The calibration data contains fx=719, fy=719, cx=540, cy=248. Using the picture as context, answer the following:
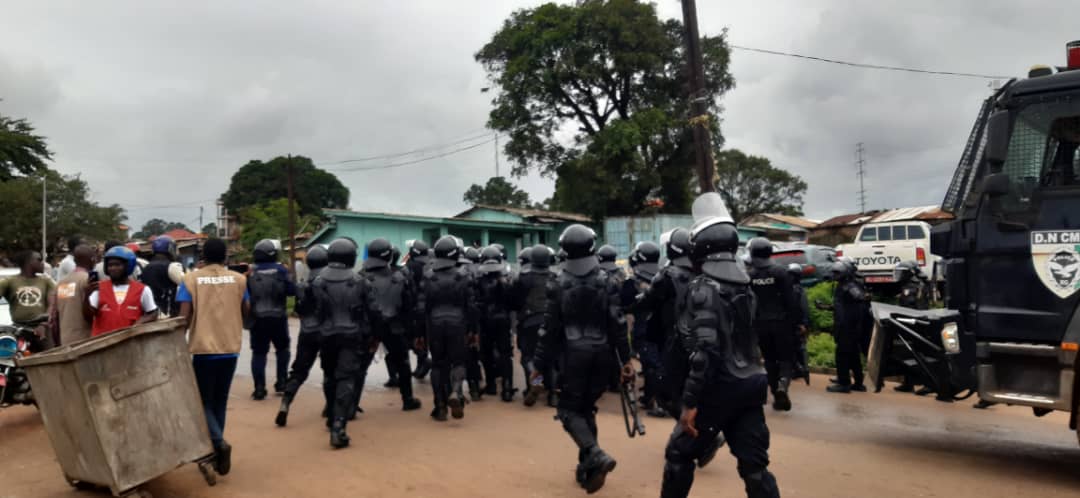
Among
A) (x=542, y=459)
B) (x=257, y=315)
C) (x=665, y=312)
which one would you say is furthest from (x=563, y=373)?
(x=257, y=315)

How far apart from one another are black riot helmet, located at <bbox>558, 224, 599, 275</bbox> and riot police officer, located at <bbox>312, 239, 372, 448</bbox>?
2350mm

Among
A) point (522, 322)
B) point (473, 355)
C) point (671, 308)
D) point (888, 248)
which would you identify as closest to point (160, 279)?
point (473, 355)

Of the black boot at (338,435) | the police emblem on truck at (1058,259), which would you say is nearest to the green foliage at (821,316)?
the police emblem on truck at (1058,259)

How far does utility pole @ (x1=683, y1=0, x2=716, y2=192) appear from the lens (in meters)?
12.5

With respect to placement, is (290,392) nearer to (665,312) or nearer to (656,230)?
(665,312)

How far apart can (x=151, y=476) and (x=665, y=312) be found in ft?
14.7

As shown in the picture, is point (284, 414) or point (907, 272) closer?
point (284, 414)

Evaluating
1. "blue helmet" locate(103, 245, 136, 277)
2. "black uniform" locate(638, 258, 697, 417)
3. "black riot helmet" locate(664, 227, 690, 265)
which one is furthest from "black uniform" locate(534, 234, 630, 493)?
"blue helmet" locate(103, 245, 136, 277)

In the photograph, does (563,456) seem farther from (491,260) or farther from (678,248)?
(491,260)

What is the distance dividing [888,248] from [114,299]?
18.3 m

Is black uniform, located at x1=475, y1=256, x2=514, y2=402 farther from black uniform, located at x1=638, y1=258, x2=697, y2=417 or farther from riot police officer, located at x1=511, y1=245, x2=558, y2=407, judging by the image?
black uniform, located at x1=638, y1=258, x2=697, y2=417

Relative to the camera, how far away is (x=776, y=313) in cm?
836

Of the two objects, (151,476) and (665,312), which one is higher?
(665,312)

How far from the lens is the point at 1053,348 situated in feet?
18.4
